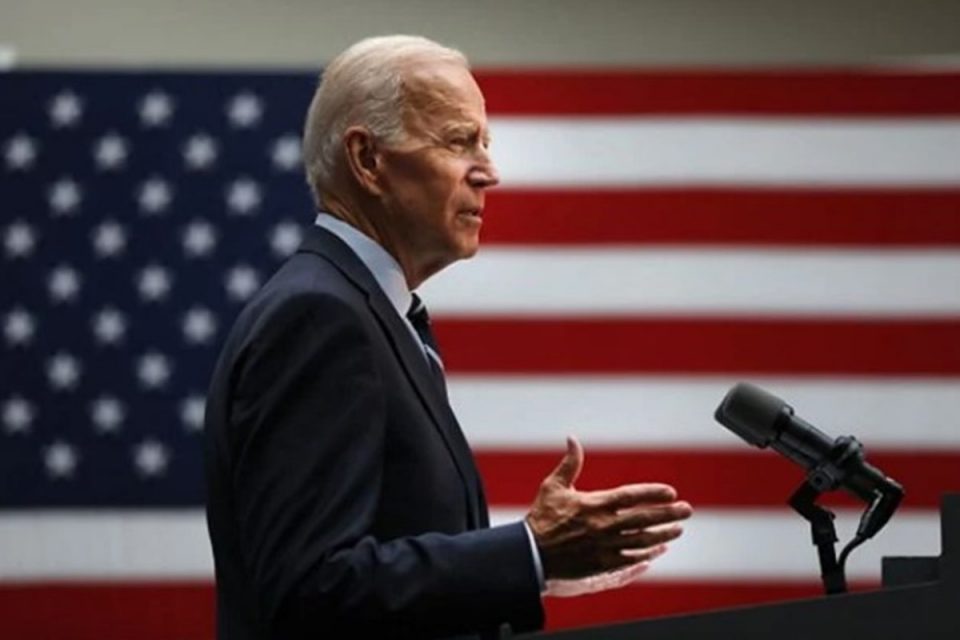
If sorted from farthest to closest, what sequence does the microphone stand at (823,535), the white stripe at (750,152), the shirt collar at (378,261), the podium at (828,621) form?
the white stripe at (750,152), the shirt collar at (378,261), the microphone stand at (823,535), the podium at (828,621)

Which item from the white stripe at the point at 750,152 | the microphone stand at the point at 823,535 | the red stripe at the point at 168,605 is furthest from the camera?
the white stripe at the point at 750,152

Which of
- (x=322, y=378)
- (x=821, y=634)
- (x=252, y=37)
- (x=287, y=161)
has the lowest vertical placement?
(x=821, y=634)

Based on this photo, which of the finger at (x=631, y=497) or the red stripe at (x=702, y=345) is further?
the red stripe at (x=702, y=345)

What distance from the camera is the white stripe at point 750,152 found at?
3.66 meters

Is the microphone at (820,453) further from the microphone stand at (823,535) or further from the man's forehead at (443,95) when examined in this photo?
the man's forehead at (443,95)

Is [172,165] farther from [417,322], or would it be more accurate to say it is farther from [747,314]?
[417,322]

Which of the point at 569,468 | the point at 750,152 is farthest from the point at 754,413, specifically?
the point at 750,152

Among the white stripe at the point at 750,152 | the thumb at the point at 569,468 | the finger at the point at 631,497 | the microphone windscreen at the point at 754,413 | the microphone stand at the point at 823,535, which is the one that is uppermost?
the white stripe at the point at 750,152

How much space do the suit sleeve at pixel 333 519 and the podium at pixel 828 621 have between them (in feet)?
0.37

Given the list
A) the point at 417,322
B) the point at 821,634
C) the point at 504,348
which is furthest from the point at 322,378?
the point at 504,348

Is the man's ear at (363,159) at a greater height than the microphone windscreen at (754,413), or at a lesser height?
greater

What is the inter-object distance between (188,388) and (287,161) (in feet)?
1.53

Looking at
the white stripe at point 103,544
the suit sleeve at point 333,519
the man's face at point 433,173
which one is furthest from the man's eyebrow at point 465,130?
the white stripe at point 103,544

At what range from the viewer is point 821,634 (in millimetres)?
1487
